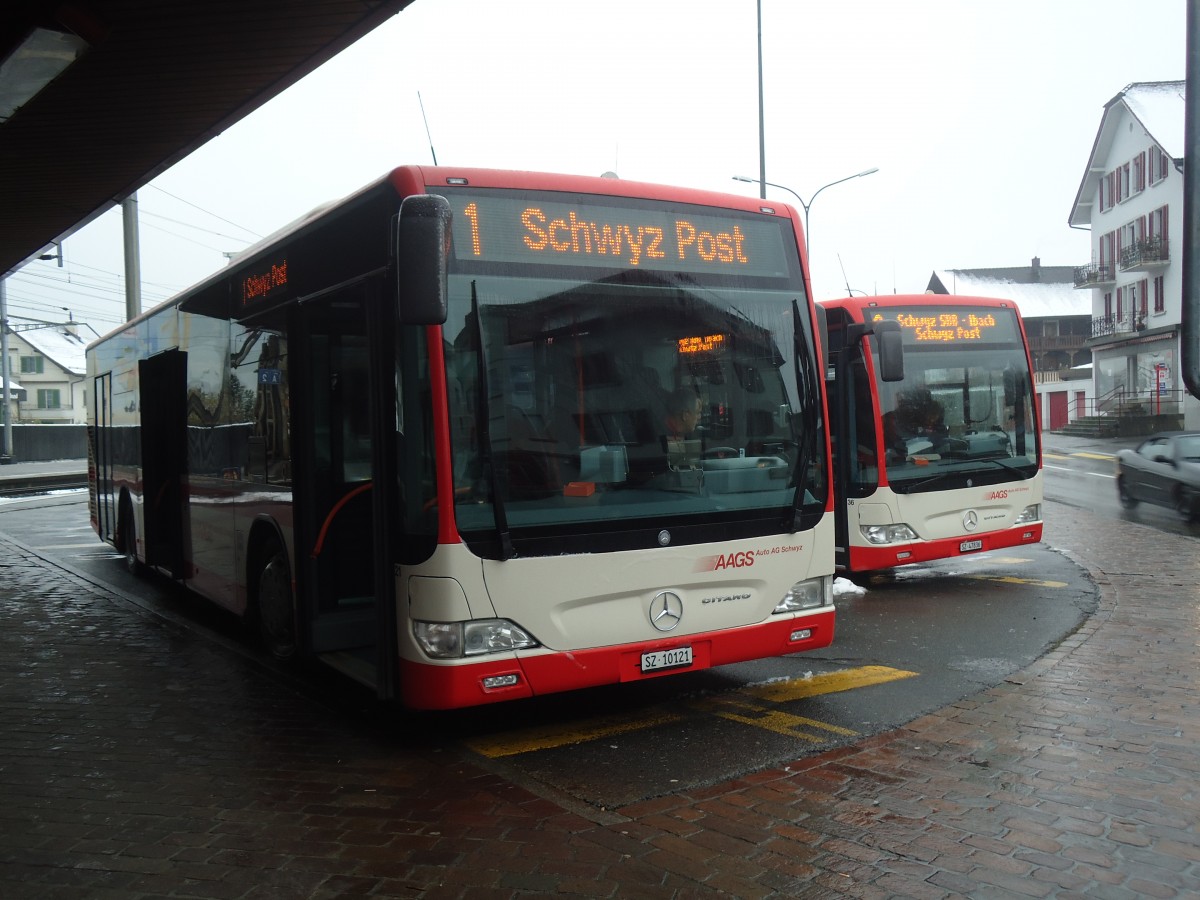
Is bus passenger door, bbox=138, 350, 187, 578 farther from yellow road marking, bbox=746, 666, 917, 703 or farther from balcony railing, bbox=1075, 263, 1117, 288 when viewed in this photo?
balcony railing, bbox=1075, 263, 1117, 288

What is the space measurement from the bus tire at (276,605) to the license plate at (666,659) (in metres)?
2.55

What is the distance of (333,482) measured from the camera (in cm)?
693

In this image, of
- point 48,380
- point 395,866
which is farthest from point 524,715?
point 48,380

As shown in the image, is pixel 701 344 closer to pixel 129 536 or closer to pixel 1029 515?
pixel 1029 515

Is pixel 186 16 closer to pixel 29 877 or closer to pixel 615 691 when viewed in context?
pixel 615 691

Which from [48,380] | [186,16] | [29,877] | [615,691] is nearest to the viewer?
[29,877]

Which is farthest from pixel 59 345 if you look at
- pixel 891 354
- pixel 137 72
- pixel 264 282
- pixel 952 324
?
pixel 891 354

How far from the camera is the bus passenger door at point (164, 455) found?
33.8 feet

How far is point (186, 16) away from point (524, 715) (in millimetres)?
5594

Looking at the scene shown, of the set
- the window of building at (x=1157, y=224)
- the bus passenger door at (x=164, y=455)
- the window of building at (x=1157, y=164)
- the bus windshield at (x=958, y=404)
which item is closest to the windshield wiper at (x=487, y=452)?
the bus passenger door at (x=164, y=455)

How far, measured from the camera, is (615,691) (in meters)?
7.35

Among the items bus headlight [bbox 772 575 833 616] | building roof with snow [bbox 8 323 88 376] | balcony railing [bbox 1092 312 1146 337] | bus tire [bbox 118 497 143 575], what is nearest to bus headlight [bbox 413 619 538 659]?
bus headlight [bbox 772 575 833 616]

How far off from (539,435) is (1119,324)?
56.5 metres

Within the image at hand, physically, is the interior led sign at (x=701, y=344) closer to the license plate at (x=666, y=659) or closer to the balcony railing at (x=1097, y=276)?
the license plate at (x=666, y=659)
